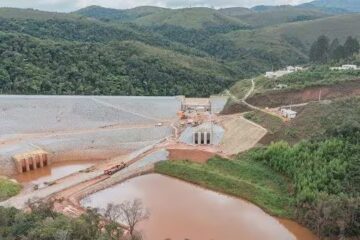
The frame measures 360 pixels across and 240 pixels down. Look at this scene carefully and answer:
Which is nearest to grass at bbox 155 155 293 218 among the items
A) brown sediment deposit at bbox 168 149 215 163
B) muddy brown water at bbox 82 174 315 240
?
muddy brown water at bbox 82 174 315 240

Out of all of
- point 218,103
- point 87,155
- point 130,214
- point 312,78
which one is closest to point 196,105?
point 218,103

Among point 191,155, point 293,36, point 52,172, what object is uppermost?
point 293,36

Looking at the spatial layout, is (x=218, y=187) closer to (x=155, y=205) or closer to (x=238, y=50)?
(x=155, y=205)

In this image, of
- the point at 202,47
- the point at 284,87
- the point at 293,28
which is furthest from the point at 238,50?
the point at 284,87

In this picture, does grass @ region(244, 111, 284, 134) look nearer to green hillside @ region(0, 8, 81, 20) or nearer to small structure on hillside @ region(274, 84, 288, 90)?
small structure on hillside @ region(274, 84, 288, 90)

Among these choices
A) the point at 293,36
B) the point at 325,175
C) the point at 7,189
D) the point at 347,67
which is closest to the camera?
the point at 325,175

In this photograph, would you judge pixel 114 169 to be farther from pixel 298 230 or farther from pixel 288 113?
pixel 288 113
